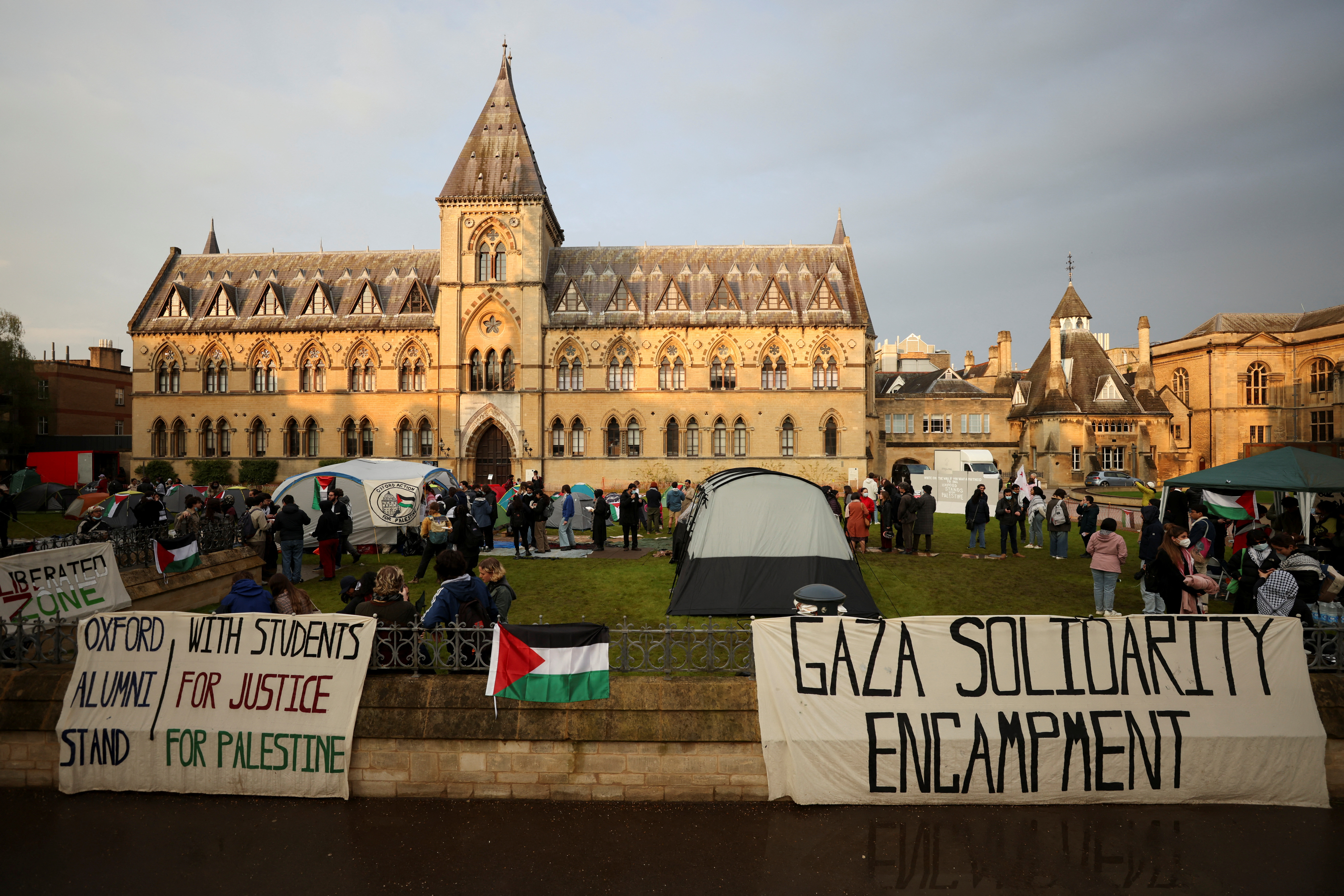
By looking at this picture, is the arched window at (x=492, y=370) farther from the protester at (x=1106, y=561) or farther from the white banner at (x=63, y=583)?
the protester at (x=1106, y=561)

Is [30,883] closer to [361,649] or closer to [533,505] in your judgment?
[361,649]

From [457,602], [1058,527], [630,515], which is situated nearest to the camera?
[457,602]

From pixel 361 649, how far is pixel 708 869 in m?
4.04

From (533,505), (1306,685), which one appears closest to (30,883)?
(1306,685)

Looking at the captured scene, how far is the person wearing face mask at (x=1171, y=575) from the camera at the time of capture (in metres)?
9.17

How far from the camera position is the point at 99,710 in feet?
22.5

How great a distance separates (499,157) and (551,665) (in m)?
40.6

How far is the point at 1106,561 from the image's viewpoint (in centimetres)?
1099

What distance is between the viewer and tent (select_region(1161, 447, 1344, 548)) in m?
13.9

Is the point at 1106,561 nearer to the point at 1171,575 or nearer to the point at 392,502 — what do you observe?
the point at 1171,575

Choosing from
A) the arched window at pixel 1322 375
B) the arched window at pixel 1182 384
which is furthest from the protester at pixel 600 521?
the arched window at pixel 1322 375

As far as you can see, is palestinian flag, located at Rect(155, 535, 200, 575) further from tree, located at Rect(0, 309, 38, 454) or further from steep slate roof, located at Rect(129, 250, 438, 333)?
tree, located at Rect(0, 309, 38, 454)

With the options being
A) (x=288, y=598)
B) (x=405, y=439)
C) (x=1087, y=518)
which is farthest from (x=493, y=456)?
(x=288, y=598)

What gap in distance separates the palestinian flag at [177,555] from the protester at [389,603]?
27.8ft
